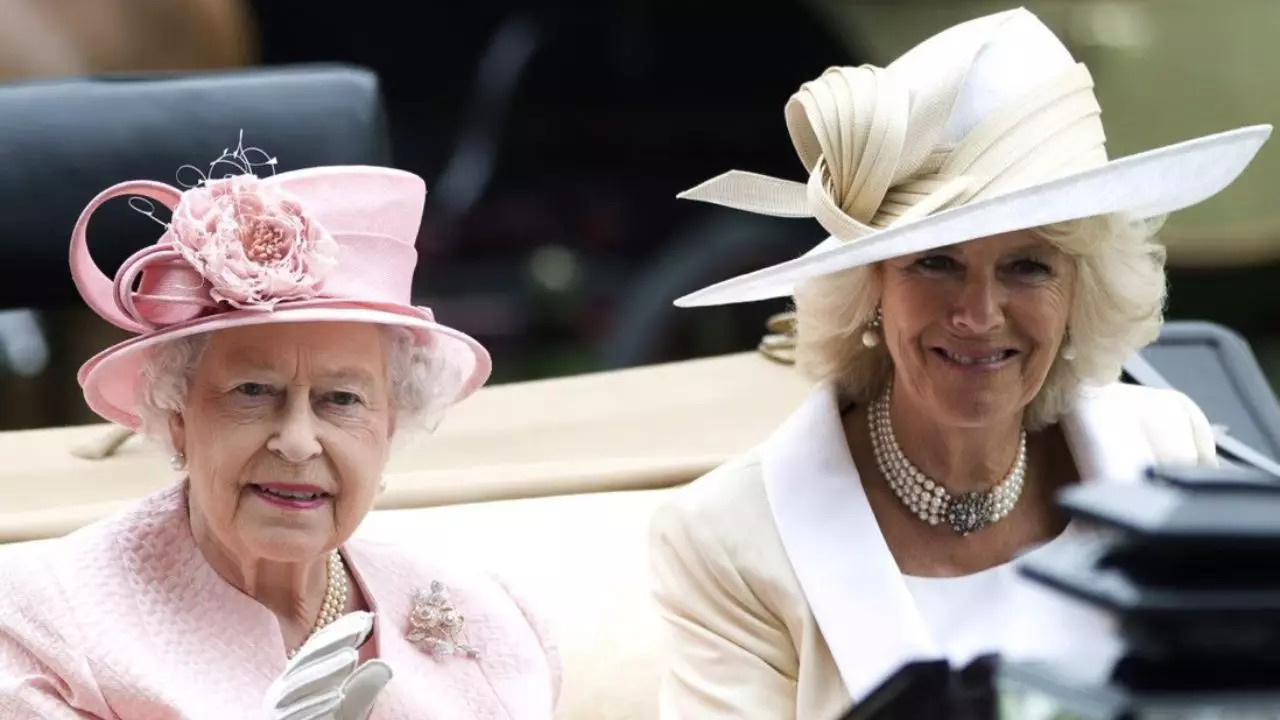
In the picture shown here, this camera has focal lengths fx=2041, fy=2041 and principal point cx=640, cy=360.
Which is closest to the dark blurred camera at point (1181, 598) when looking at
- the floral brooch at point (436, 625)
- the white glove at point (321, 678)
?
the white glove at point (321, 678)


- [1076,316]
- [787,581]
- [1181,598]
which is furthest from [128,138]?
[1181,598]

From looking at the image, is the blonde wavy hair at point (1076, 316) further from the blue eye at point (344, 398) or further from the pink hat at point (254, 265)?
the blue eye at point (344, 398)

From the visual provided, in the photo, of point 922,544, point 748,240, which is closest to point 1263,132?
point 922,544

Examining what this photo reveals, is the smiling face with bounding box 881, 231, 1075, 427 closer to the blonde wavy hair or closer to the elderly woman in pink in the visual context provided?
the blonde wavy hair

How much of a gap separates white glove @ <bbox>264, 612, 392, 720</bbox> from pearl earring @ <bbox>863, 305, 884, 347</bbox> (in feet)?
2.34

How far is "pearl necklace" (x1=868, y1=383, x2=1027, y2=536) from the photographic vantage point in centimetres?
239

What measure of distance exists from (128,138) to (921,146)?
1745 mm

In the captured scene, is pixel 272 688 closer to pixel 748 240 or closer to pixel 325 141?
pixel 325 141

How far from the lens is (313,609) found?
2.25 m

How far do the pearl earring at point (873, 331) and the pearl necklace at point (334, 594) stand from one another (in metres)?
0.66

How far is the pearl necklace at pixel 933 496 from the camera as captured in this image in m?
2.39

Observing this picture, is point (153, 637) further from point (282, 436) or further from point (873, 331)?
point (873, 331)

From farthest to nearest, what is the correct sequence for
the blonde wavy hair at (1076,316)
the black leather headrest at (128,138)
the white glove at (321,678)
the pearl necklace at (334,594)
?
the black leather headrest at (128,138) → the blonde wavy hair at (1076,316) → the pearl necklace at (334,594) → the white glove at (321,678)

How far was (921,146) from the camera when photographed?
7.52 feet
